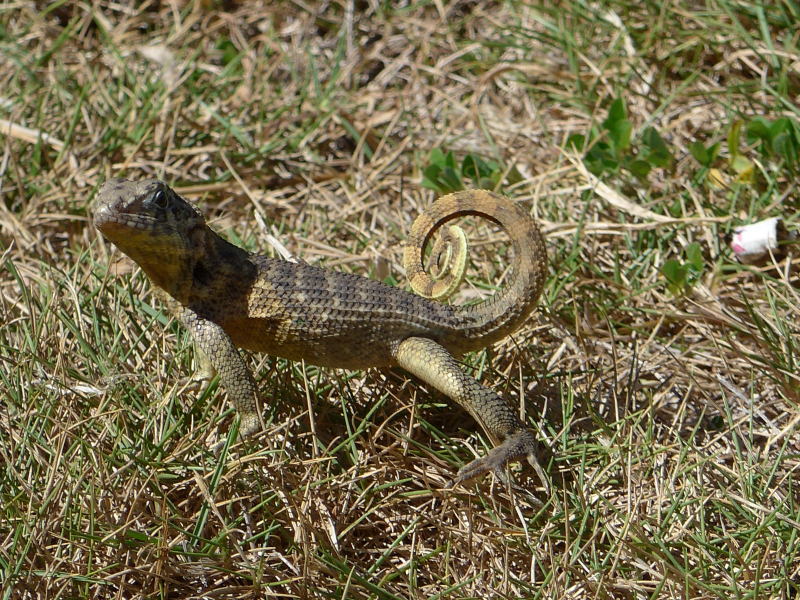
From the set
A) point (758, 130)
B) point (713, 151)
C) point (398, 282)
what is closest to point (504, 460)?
point (398, 282)

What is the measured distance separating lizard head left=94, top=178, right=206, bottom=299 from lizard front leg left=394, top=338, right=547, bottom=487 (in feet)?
3.33

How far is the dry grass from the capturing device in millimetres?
3197

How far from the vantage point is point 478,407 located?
11.3 feet

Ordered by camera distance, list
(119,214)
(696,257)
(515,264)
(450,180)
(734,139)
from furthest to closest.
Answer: (450,180) < (734,139) < (696,257) < (515,264) < (119,214)

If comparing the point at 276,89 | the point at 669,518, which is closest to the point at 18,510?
the point at 669,518

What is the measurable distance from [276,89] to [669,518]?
4.00 meters

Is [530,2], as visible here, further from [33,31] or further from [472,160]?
[33,31]

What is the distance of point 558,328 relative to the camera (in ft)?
13.8

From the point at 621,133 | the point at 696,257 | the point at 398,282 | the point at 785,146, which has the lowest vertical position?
the point at 696,257

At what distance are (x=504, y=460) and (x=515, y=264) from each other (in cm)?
88

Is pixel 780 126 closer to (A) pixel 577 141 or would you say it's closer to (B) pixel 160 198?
(A) pixel 577 141

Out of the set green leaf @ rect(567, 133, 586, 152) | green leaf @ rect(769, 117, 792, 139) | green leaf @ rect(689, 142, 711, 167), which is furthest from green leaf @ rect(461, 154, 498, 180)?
green leaf @ rect(769, 117, 792, 139)

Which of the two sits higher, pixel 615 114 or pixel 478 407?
pixel 615 114

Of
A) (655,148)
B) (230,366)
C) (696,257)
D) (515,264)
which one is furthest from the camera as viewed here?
(655,148)
